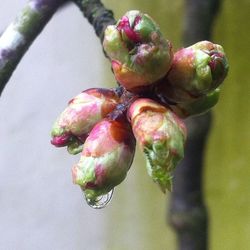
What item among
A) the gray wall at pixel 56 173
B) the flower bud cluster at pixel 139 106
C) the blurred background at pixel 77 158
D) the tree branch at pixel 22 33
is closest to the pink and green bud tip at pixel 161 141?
the flower bud cluster at pixel 139 106

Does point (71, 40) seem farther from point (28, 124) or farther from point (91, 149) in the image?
point (91, 149)

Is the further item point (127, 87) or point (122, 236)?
point (122, 236)

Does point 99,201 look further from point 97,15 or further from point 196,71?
point 97,15

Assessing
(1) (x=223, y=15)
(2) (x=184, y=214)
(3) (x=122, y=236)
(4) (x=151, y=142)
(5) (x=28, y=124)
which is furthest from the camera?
(5) (x=28, y=124)

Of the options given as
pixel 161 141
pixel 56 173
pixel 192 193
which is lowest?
pixel 56 173

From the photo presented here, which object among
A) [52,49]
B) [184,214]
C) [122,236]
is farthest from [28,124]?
[184,214]

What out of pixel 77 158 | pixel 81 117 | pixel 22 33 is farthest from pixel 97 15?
pixel 77 158

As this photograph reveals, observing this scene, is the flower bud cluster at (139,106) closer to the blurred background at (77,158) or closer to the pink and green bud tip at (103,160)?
the pink and green bud tip at (103,160)
